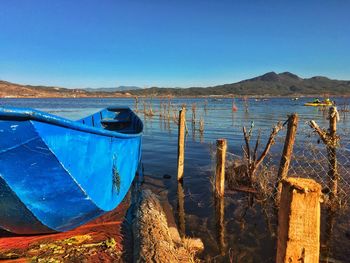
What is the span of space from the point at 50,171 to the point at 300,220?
3756 mm

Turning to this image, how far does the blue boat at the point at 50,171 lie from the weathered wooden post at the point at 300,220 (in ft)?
11.2

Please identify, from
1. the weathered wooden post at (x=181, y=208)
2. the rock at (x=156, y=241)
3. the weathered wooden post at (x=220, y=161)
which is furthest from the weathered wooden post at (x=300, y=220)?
the weathered wooden post at (x=220, y=161)

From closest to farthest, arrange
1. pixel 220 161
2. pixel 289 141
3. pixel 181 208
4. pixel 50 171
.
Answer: pixel 50 171, pixel 289 141, pixel 220 161, pixel 181 208

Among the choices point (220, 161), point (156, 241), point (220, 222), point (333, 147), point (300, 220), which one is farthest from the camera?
point (220, 161)

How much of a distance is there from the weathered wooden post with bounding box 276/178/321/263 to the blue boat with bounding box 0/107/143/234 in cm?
342

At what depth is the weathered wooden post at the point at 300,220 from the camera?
9.36ft

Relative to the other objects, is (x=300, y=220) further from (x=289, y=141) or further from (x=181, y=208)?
(x=181, y=208)

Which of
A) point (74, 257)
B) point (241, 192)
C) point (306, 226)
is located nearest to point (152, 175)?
point (241, 192)

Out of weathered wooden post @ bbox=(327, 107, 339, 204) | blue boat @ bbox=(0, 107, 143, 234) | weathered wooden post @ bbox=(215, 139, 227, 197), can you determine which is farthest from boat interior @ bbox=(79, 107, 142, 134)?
weathered wooden post @ bbox=(327, 107, 339, 204)

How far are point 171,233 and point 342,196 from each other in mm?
5180

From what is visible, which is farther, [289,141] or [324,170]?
[324,170]

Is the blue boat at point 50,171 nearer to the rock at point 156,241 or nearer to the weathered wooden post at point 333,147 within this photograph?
the rock at point 156,241

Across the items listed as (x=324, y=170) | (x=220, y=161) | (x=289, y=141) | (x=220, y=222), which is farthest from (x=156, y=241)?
(x=324, y=170)

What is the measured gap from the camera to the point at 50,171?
4.91m
